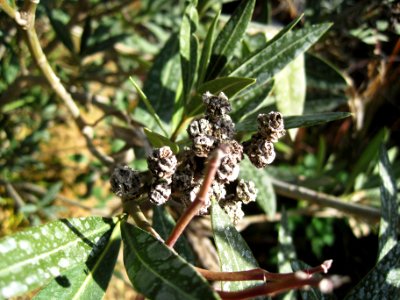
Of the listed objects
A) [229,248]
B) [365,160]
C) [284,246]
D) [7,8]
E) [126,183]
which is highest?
[7,8]

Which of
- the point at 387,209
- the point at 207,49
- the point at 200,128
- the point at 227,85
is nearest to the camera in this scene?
the point at 200,128

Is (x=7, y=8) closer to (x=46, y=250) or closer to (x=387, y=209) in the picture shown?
(x=46, y=250)

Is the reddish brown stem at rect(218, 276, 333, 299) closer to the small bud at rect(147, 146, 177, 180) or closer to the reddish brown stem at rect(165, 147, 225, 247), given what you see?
the reddish brown stem at rect(165, 147, 225, 247)

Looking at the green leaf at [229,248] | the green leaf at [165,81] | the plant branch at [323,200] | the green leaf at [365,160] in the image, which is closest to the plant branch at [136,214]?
the green leaf at [229,248]

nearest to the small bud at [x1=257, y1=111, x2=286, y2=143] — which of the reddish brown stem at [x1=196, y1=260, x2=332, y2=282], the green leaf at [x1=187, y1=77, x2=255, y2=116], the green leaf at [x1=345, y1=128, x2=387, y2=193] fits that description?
the green leaf at [x1=187, y1=77, x2=255, y2=116]

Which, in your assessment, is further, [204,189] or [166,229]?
[166,229]

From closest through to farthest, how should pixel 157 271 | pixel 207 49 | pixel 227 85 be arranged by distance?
pixel 157 271, pixel 227 85, pixel 207 49

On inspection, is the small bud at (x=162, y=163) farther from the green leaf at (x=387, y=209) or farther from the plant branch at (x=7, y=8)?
the green leaf at (x=387, y=209)

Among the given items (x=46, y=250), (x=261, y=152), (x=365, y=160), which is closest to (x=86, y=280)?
(x=46, y=250)
